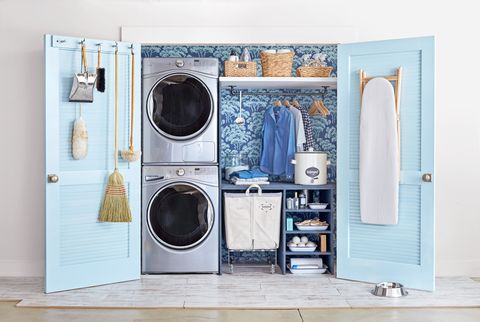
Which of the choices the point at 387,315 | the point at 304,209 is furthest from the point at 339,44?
the point at 387,315

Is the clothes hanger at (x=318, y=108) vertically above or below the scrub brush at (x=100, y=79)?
below

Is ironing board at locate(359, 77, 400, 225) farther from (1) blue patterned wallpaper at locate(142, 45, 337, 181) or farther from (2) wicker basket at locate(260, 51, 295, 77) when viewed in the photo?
(1) blue patterned wallpaper at locate(142, 45, 337, 181)

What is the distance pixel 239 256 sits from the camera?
549 cm

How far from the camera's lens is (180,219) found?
490cm

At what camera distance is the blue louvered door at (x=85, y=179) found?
4.39 m

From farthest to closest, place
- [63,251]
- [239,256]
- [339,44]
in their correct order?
[239,256] < [339,44] < [63,251]

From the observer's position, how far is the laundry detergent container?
5000 mm

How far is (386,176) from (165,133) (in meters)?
1.75

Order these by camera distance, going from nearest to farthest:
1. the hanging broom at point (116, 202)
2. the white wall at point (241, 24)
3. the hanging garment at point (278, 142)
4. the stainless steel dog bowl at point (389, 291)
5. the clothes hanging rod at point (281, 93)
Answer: the stainless steel dog bowl at point (389, 291) → the hanging broom at point (116, 202) → the white wall at point (241, 24) → the hanging garment at point (278, 142) → the clothes hanging rod at point (281, 93)
